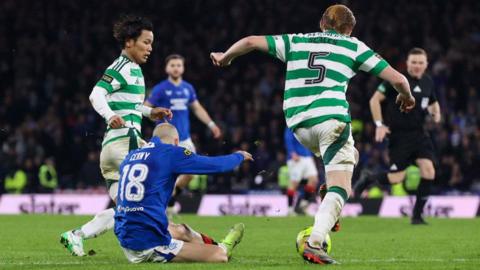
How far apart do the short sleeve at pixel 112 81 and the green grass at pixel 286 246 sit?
5.19 feet

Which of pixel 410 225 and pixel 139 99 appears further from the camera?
pixel 410 225

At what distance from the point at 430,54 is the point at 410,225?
12704mm

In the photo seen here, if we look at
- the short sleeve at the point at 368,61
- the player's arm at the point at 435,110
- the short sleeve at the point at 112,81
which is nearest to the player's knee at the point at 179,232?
the short sleeve at the point at 112,81

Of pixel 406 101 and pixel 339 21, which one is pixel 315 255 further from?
pixel 339 21

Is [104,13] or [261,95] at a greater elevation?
[104,13]

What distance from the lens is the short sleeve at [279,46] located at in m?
8.38

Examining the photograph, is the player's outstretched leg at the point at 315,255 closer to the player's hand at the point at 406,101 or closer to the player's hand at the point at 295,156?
the player's hand at the point at 406,101

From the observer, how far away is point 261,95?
26469 millimetres

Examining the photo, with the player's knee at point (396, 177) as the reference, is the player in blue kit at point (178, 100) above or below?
above

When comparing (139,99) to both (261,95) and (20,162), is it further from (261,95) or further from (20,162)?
(261,95)

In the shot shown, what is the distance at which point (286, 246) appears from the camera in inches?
424

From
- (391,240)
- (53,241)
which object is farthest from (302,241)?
(53,241)

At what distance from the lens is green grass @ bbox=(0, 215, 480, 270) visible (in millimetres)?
8406

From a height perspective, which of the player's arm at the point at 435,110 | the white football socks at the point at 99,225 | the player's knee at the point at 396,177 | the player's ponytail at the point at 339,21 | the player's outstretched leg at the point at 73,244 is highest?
the player's ponytail at the point at 339,21
